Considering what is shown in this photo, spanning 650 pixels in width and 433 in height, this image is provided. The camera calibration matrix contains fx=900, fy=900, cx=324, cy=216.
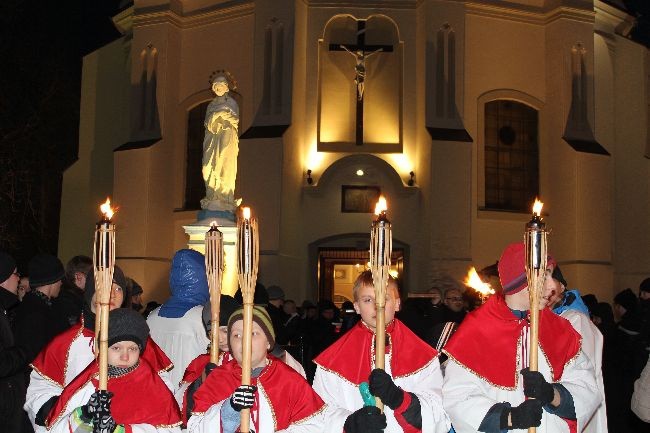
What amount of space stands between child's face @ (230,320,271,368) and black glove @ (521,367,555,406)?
4.08 feet

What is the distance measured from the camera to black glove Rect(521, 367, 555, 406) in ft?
12.8

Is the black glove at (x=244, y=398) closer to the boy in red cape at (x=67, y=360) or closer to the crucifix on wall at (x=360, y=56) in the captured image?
the boy in red cape at (x=67, y=360)

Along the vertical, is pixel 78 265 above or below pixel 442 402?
above

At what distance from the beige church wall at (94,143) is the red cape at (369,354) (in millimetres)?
20932

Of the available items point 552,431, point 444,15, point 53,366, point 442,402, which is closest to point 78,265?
point 53,366

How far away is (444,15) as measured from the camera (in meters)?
20.2

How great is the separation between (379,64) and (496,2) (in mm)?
3168

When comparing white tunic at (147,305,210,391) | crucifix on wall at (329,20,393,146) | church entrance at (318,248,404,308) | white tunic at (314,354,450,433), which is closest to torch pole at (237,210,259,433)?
white tunic at (314,354,450,433)

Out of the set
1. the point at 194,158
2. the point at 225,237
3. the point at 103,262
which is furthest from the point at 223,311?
the point at 194,158

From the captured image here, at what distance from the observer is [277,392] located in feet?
14.2

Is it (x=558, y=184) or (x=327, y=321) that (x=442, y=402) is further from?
(x=558, y=184)

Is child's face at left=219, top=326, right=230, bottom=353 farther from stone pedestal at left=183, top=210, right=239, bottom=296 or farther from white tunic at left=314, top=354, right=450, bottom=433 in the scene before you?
stone pedestal at left=183, top=210, right=239, bottom=296

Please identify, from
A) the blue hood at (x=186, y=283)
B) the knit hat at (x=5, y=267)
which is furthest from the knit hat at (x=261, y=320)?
the knit hat at (x=5, y=267)

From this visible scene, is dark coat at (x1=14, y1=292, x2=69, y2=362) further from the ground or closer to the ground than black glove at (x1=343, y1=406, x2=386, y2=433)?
further from the ground
